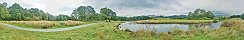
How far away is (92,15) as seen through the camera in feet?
433

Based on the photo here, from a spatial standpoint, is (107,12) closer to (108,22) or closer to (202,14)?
(108,22)

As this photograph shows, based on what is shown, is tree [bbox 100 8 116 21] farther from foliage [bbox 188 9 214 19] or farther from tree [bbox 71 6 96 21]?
foliage [bbox 188 9 214 19]

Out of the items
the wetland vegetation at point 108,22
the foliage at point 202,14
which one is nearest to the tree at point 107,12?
the wetland vegetation at point 108,22

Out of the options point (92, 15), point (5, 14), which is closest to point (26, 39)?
point (5, 14)

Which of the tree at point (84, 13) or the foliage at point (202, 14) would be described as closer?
the tree at point (84, 13)

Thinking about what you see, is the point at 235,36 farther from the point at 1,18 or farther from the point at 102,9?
the point at 102,9

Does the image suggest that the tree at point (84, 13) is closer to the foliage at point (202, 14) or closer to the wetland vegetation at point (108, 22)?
the wetland vegetation at point (108, 22)

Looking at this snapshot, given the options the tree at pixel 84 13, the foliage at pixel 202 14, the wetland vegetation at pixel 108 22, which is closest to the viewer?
the wetland vegetation at pixel 108 22

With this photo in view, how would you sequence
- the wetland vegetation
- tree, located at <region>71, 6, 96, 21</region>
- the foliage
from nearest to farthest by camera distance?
the wetland vegetation → tree, located at <region>71, 6, 96, 21</region> → the foliage

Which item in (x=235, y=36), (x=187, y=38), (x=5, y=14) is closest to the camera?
(x=235, y=36)

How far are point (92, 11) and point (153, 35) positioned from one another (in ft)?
350

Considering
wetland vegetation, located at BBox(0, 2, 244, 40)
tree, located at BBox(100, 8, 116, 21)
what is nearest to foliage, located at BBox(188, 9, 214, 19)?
wetland vegetation, located at BBox(0, 2, 244, 40)

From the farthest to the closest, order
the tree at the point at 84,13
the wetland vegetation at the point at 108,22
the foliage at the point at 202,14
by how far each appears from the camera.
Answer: the foliage at the point at 202,14, the tree at the point at 84,13, the wetland vegetation at the point at 108,22

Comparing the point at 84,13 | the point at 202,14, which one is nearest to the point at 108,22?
the point at 84,13
